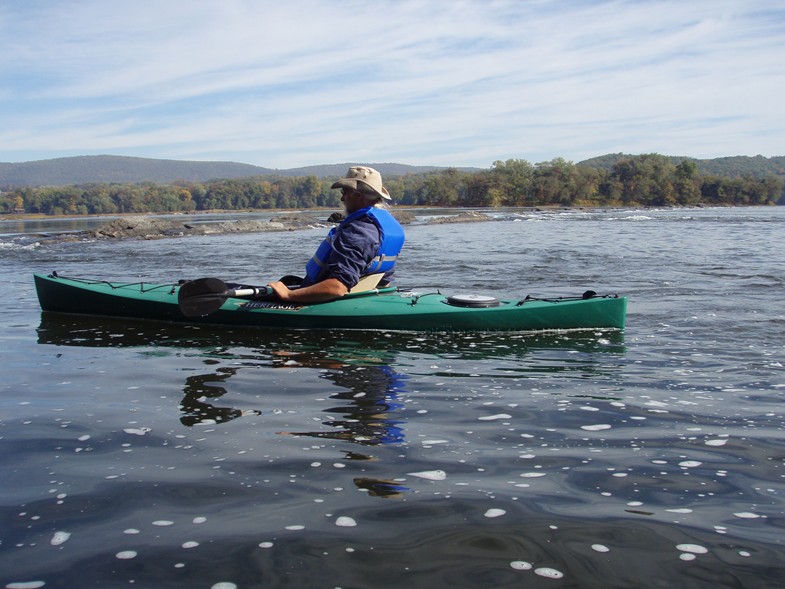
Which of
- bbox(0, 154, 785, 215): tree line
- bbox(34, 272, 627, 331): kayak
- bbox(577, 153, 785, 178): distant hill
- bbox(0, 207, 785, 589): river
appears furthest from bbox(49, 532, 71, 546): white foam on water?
bbox(577, 153, 785, 178): distant hill

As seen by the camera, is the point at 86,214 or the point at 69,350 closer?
the point at 69,350

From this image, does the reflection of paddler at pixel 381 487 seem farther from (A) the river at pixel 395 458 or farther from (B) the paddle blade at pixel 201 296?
(B) the paddle blade at pixel 201 296

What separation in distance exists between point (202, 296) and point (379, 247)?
1765 mm

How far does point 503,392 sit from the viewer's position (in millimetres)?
4750

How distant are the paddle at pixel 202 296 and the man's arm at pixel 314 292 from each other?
424mm

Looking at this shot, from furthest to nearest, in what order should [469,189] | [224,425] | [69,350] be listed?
1. [469,189]
2. [69,350]
3. [224,425]

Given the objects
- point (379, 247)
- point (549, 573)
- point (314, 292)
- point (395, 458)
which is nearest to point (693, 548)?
point (549, 573)

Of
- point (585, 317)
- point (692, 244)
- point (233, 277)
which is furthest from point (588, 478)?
point (692, 244)

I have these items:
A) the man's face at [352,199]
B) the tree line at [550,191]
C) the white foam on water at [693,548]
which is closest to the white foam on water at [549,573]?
the white foam on water at [693,548]

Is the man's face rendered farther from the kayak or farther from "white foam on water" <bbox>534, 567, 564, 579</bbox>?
"white foam on water" <bbox>534, 567, 564, 579</bbox>

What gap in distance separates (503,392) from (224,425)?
6.20 feet

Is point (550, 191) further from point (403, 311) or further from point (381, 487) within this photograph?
point (381, 487)

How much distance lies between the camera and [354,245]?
646 cm

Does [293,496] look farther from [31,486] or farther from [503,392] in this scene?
[503,392]
